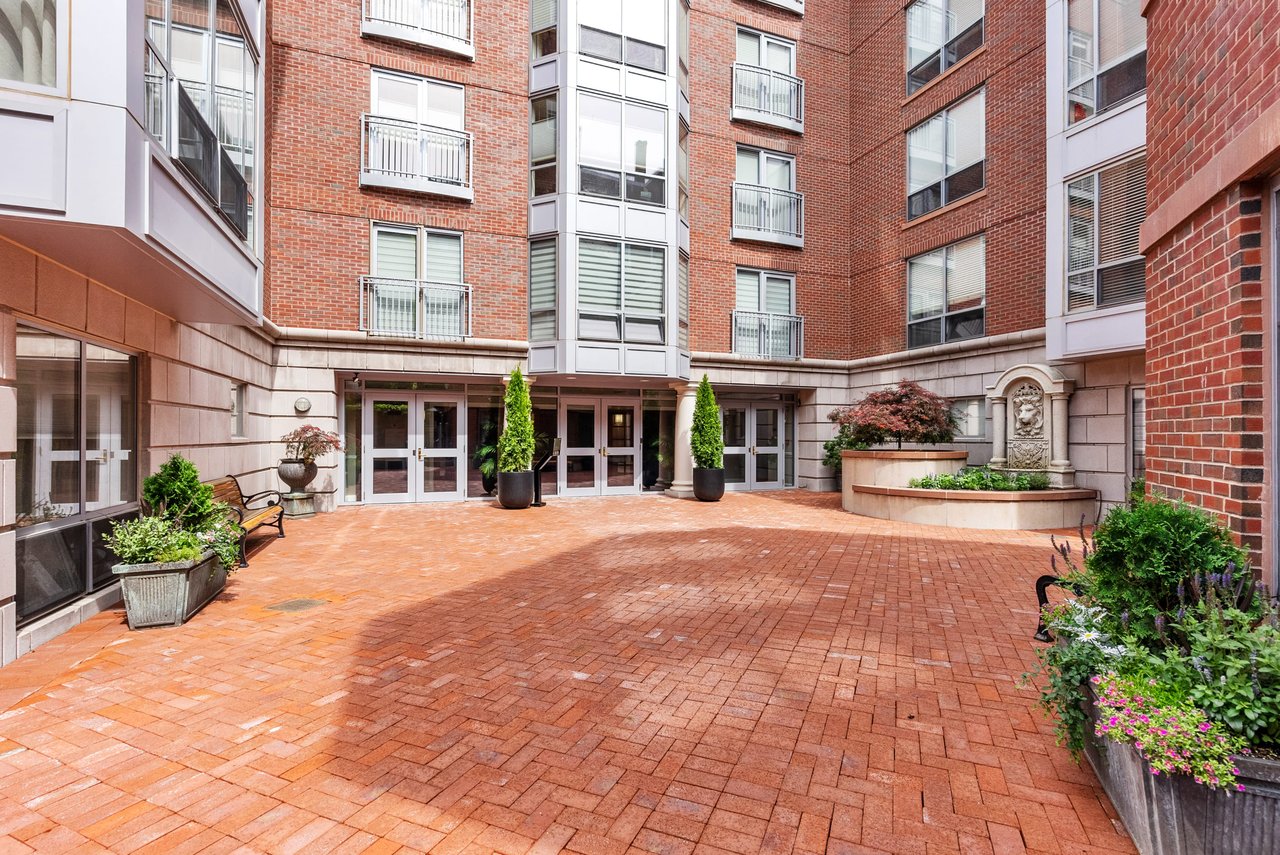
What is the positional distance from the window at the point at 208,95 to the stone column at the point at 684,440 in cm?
959

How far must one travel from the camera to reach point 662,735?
3361 mm

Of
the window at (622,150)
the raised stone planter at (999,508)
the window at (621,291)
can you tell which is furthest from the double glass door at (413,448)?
the raised stone planter at (999,508)

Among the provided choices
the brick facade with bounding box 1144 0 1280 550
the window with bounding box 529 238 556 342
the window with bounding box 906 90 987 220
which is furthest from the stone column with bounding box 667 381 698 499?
the brick facade with bounding box 1144 0 1280 550

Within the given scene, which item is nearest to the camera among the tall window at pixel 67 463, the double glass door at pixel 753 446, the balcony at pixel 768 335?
the tall window at pixel 67 463

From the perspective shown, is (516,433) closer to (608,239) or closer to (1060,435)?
(608,239)

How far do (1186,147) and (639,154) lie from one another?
39.5 feet

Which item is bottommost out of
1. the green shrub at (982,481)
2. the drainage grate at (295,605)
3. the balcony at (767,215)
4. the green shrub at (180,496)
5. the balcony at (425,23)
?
the drainage grate at (295,605)

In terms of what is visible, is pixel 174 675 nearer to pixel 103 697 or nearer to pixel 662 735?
pixel 103 697

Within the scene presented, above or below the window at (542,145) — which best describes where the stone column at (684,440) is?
below

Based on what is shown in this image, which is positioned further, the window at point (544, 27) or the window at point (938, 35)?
the window at point (544, 27)

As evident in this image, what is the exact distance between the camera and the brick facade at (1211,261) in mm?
2879

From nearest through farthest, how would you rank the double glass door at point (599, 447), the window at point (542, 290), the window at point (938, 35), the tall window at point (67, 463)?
the tall window at point (67, 463) < the window at point (938, 35) < the window at point (542, 290) < the double glass door at point (599, 447)

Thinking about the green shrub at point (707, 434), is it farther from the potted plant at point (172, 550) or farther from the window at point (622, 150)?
the potted plant at point (172, 550)

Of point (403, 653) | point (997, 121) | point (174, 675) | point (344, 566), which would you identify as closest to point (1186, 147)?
point (403, 653)
